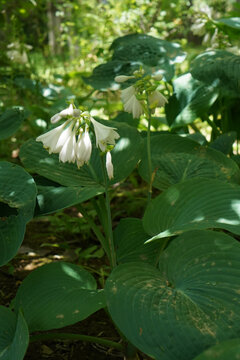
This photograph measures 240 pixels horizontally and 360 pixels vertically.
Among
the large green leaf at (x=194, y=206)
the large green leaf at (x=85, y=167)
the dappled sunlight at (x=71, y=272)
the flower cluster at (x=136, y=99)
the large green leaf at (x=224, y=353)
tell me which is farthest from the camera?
the large green leaf at (x=85, y=167)

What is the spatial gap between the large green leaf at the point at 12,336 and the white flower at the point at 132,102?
2.60 ft

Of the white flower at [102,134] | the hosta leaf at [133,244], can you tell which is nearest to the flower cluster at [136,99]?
the white flower at [102,134]

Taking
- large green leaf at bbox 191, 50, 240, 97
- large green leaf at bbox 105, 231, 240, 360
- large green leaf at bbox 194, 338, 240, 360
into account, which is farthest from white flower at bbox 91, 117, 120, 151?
large green leaf at bbox 191, 50, 240, 97

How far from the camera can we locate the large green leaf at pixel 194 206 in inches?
49.0

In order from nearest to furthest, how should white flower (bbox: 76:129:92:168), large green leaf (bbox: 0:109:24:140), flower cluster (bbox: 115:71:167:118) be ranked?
white flower (bbox: 76:129:92:168), flower cluster (bbox: 115:71:167:118), large green leaf (bbox: 0:109:24:140)

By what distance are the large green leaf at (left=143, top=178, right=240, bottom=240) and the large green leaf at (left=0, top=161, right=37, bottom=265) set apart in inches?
15.7

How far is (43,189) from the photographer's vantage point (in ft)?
4.98

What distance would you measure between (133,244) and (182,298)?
1.61ft

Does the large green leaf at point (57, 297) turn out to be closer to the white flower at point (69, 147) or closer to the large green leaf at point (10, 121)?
the white flower at point (69, 147)

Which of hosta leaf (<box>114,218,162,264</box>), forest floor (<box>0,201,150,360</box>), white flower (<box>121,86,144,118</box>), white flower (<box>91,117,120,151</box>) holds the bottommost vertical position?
forest floor (<box>0,201,150,360</box>)

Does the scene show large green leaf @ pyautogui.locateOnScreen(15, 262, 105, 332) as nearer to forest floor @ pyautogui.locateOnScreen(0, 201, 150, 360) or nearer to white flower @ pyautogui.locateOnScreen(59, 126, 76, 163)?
forest floor @ pyautogui.locateOnScreen(0, 201, 150, 360)

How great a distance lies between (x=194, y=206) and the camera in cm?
132

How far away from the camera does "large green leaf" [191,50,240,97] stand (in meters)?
1.85

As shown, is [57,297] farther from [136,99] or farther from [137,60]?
[137,60]
